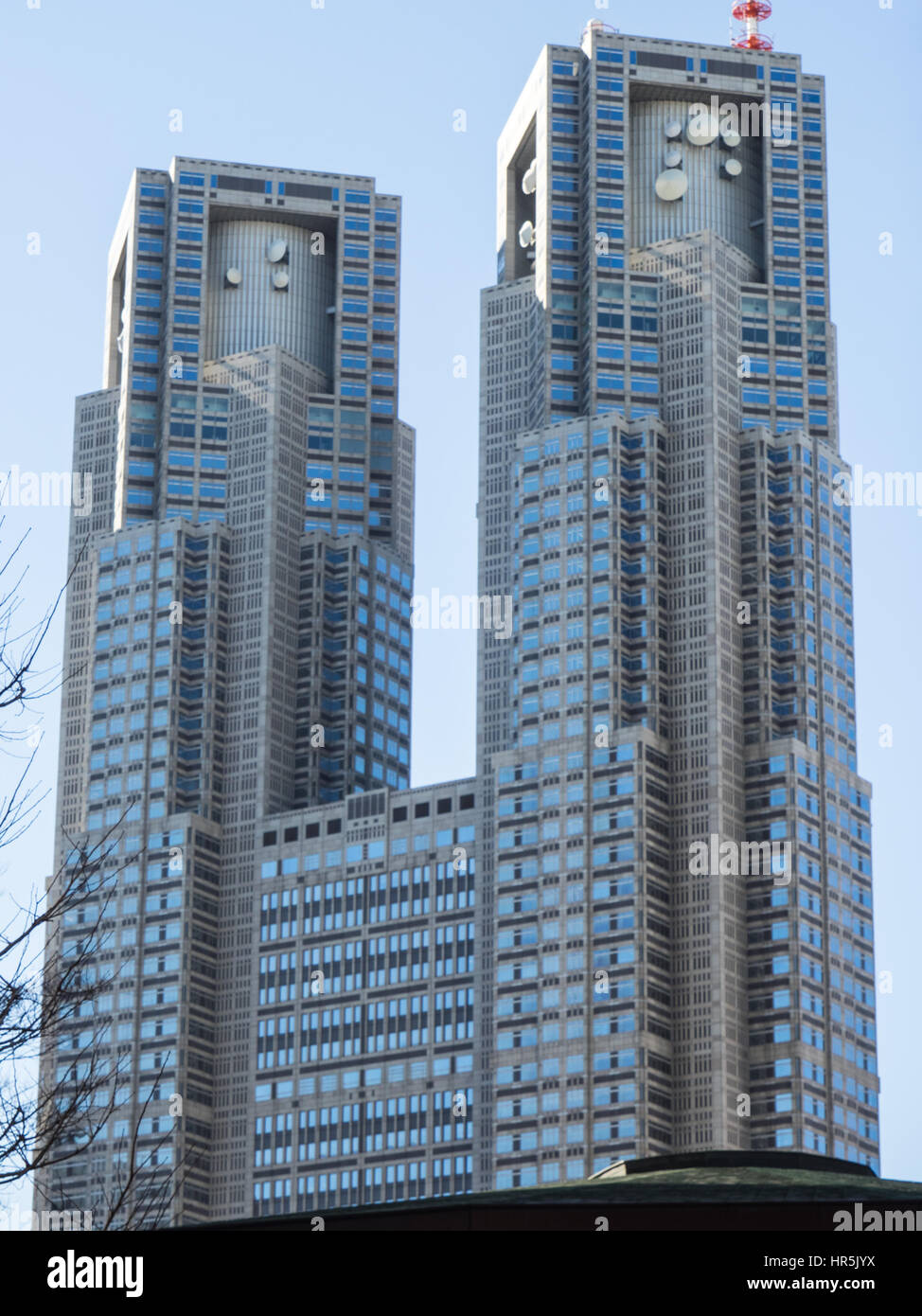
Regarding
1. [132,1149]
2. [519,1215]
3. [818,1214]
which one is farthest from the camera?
[519,1215]
